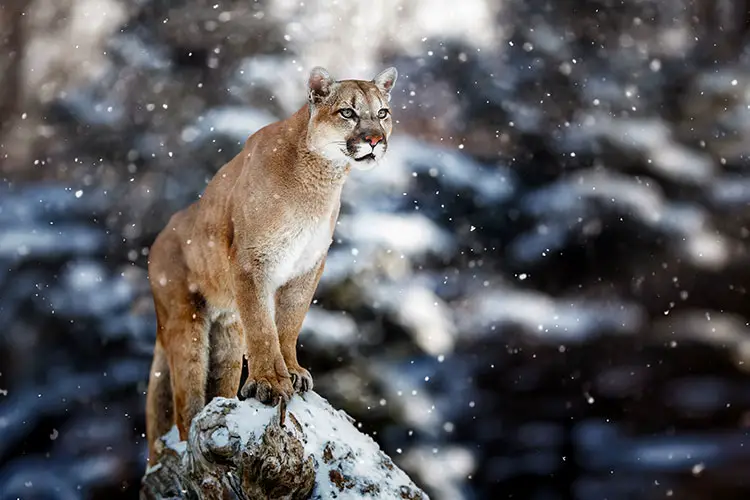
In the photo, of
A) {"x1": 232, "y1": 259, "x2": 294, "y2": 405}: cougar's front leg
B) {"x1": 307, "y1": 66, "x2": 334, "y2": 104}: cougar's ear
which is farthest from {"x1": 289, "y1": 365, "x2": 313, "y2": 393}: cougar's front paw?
{"x1": 307, "y1": 66, "x2": 334, "y2": 104}: cougar's ear

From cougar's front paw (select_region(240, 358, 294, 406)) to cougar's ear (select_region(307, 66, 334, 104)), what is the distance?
1.34 metres

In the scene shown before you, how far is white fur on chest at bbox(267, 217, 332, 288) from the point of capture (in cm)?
397

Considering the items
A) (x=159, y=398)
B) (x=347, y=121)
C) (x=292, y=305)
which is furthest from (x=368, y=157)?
(x=159, y=398)

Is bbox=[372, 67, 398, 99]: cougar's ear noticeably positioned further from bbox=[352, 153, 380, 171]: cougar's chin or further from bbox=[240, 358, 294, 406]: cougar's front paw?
bbox=[240, 358, 294, 406]: cougar's front paw

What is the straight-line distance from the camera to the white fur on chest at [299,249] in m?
3.97

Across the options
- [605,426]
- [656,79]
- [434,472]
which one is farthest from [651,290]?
[434,472]

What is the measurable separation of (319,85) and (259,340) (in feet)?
4.20

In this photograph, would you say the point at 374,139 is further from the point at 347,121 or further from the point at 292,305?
the point at 292,305

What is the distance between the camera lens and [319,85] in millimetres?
4070

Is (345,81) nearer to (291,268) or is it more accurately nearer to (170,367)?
Result: (291,268)

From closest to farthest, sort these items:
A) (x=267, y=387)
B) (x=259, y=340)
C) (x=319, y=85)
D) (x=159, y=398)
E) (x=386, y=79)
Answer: (x=267, y=387) → (x=259, y=340) → (x=319, y=85) → (x=386, y=79) → (x=159, y=398)

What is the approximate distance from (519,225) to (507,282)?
0.71 meters

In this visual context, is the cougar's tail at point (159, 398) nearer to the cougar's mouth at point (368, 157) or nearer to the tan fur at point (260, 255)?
the tan fur at point (260, 255)

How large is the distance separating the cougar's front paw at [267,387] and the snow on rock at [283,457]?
54mm
